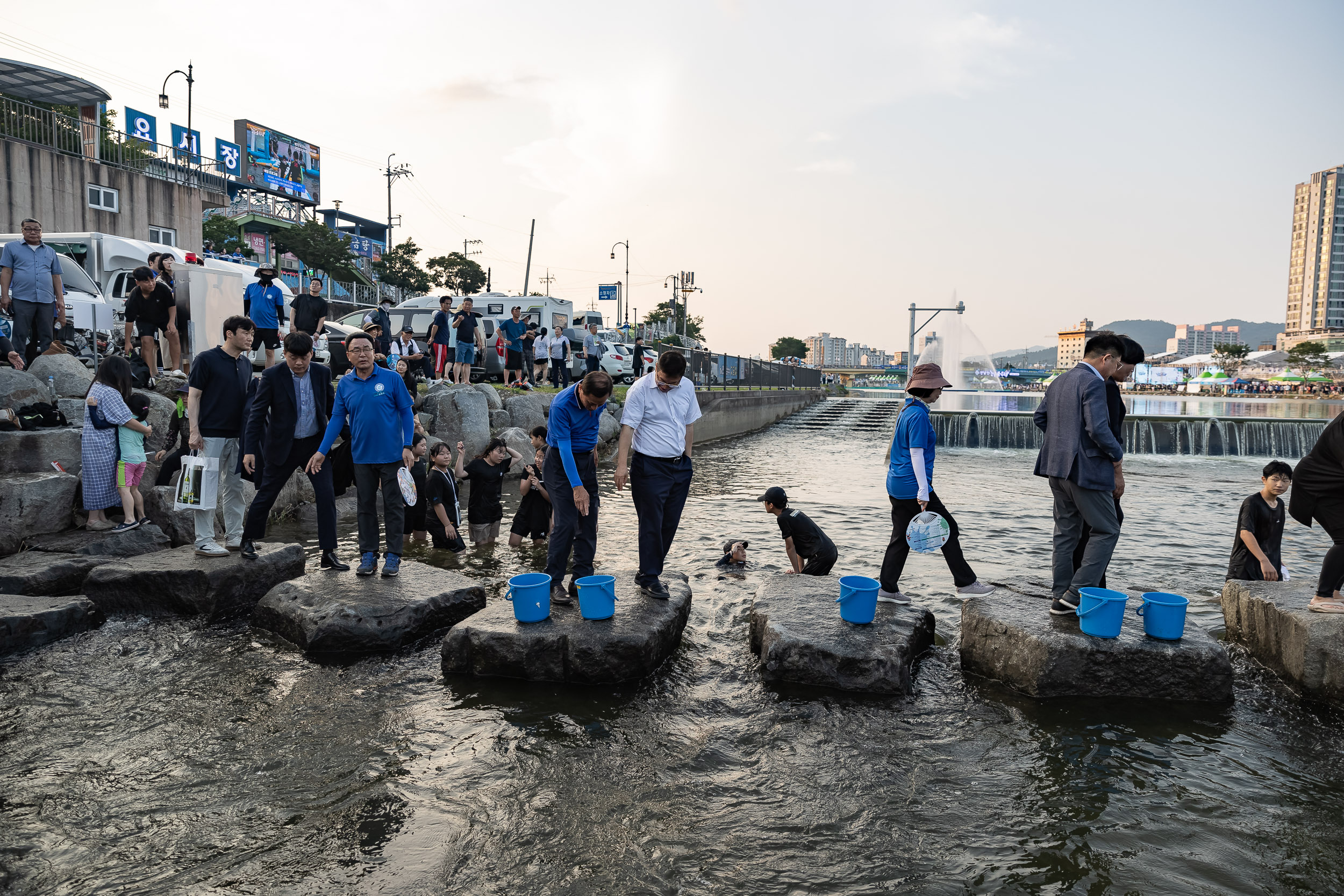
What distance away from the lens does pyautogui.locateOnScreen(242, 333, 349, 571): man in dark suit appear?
20.5ft

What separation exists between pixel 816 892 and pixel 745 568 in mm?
5502

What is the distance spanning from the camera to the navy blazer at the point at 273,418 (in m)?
6.23

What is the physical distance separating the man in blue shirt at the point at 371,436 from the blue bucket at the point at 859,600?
3.64 meters

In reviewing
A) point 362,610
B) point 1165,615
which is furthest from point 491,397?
point 1165,615

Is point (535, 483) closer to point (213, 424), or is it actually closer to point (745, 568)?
point (745, 568)

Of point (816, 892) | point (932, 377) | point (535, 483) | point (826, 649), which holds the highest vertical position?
point (932, 377)

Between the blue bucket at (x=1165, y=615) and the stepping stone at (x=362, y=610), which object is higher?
the blue bucket at (x=1165, y=615)

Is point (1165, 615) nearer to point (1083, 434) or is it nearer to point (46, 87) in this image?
point (1083, 434)

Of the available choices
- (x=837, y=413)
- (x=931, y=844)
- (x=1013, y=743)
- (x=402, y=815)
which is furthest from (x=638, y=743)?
(x=837, y=413)

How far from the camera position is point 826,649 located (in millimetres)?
4992

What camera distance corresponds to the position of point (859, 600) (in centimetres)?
532

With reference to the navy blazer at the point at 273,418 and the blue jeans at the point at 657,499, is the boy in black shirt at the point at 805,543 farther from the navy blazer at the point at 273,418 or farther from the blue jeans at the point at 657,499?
the navy blazer at the point at 273,418

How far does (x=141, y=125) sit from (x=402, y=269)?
21.7 m

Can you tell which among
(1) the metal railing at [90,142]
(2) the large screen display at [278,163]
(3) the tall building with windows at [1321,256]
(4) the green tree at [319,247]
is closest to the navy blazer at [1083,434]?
(1) the metal railing at [90,142]
